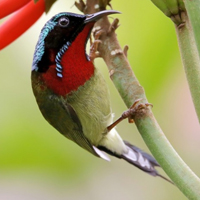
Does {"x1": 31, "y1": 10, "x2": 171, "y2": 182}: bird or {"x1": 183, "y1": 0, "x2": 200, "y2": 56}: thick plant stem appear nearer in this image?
{"x1": 183, "y1": 0, "x2": 200, "y2": 56}: thick plant stem

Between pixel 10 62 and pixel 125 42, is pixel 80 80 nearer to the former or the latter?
pixel 125 42

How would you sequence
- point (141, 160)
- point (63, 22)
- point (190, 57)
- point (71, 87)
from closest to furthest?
point (190, 57), point (63, 22), point (71, 87), point (141, 160)

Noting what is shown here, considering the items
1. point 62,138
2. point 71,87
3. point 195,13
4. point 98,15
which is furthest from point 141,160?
point 195,13

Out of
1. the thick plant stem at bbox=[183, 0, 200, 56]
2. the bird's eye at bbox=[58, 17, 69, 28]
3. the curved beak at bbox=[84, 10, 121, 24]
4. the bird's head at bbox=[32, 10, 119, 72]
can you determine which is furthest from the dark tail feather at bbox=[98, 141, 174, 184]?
the thick plant stem at bbox=[183, 0, 200, 56]

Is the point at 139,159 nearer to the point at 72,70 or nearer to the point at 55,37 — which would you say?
the point at 72,70

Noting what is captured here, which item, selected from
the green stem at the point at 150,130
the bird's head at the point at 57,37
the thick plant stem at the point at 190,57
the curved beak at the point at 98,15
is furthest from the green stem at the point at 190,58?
the bird's head at the point at 57,37

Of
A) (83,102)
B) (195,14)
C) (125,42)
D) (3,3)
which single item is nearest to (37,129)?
(83,102)

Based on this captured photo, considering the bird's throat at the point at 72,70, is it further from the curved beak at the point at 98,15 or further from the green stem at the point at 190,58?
the green stem at the point at 190,58

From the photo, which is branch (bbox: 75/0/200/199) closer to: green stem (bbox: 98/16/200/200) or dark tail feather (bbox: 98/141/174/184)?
green stem (bbox: 98/16/200/200)
